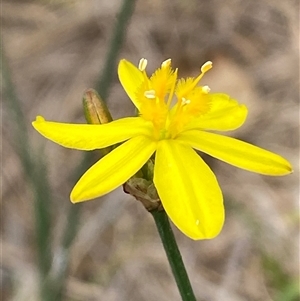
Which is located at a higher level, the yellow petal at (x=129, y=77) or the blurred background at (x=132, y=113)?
the blurred background at (x=132, y=113)

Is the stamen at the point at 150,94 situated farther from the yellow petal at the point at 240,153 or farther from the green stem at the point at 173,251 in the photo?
the green stem at the point at 173,251

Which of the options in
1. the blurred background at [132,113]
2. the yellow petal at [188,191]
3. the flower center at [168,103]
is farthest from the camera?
the blurred background at [132,113]

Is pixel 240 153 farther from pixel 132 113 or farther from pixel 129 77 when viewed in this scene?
pixel 132 113

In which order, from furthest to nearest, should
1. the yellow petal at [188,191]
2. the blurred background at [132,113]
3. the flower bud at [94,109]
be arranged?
the blurred background at [132,113] → the flower bud at [94,109] → the yellow petal at [188,191]

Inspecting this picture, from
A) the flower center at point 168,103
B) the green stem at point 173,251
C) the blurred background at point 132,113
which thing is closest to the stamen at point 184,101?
the flower center at point 168,103

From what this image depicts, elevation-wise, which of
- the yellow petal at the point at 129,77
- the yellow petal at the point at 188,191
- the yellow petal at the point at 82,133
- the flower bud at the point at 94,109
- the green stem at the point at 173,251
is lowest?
the green stem at the point at 173,251

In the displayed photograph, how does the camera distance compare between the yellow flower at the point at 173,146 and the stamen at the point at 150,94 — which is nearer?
the yellow flower at the point at 173,146

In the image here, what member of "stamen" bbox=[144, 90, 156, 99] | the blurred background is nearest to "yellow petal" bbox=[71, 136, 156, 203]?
"stamen" bbox=[144, 90, 156, 99]

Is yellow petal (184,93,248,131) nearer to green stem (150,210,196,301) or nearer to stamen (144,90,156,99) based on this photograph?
stamen (144,90,156,99)

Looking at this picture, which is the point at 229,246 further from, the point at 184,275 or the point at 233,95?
the point at 184,275
